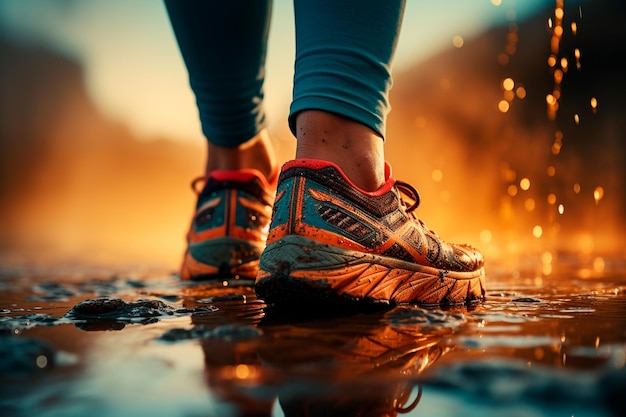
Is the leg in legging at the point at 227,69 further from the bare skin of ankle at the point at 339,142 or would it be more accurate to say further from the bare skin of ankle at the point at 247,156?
the bare skin of ankle at the point at 339,142

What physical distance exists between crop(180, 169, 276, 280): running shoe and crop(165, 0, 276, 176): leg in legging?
0.49 ft

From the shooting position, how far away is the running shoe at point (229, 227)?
1.90 meters

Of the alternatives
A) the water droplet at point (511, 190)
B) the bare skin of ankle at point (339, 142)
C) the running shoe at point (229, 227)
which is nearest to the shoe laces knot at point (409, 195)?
the bare skin of ankle at point (339, 142)

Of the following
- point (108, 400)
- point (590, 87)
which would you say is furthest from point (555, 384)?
point (590, 87)

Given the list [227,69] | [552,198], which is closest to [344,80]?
[227,69]

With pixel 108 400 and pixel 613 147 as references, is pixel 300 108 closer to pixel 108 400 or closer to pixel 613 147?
pixel 108 400

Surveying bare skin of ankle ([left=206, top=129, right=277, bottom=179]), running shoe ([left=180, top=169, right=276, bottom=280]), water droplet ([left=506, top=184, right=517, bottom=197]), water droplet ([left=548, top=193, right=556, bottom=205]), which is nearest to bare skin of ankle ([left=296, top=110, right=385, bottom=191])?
running shoe ([left=180, top=169, right=276, bottom=280])

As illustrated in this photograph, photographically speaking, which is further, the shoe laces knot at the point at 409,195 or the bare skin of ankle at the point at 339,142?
the shoe laces knot at the point at 409,195

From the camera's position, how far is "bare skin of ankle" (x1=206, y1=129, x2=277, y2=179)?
6.82 ft

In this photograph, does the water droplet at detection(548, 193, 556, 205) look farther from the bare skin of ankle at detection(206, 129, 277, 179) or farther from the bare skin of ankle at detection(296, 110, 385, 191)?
the bare skin of ankle at detection(296, 110, 385, 191)

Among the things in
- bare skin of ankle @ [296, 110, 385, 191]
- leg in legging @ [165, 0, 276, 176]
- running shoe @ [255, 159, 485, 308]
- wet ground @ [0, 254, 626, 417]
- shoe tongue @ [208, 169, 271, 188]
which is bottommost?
wet ground @ [0, 254, 626, 417]

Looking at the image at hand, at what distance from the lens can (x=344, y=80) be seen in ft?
3.91

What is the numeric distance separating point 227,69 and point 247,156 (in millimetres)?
361

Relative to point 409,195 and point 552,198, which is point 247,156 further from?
point 552,198
